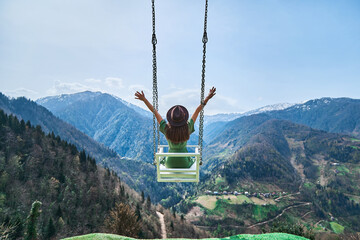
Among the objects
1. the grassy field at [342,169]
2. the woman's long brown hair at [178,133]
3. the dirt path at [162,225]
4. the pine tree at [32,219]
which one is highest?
the woman's long brown hair at [178,133]

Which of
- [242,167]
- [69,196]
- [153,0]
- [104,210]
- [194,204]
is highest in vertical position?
[153,0]

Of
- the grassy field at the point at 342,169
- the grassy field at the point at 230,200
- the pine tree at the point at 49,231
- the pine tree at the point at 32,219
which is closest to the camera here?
the pine tree at the point at 32,219

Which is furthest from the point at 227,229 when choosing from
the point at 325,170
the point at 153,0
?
the point at 325,170

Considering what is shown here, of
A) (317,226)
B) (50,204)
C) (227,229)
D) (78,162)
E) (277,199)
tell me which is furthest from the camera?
(277,199)

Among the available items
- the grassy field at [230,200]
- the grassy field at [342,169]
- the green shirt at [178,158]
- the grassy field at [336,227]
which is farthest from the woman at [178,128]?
the grassy field at [342,169]

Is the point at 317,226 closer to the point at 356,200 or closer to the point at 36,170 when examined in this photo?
the point at 356,200

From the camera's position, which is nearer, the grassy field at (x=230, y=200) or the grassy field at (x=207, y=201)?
the grassy field at (x=207, y=201)

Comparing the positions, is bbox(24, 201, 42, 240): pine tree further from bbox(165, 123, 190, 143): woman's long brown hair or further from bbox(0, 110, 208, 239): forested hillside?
bbox(165, 123, 190, 143): woman's long brown hair

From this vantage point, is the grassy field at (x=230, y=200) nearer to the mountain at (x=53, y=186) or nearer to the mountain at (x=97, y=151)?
the mountain at (x=97, y=151)
